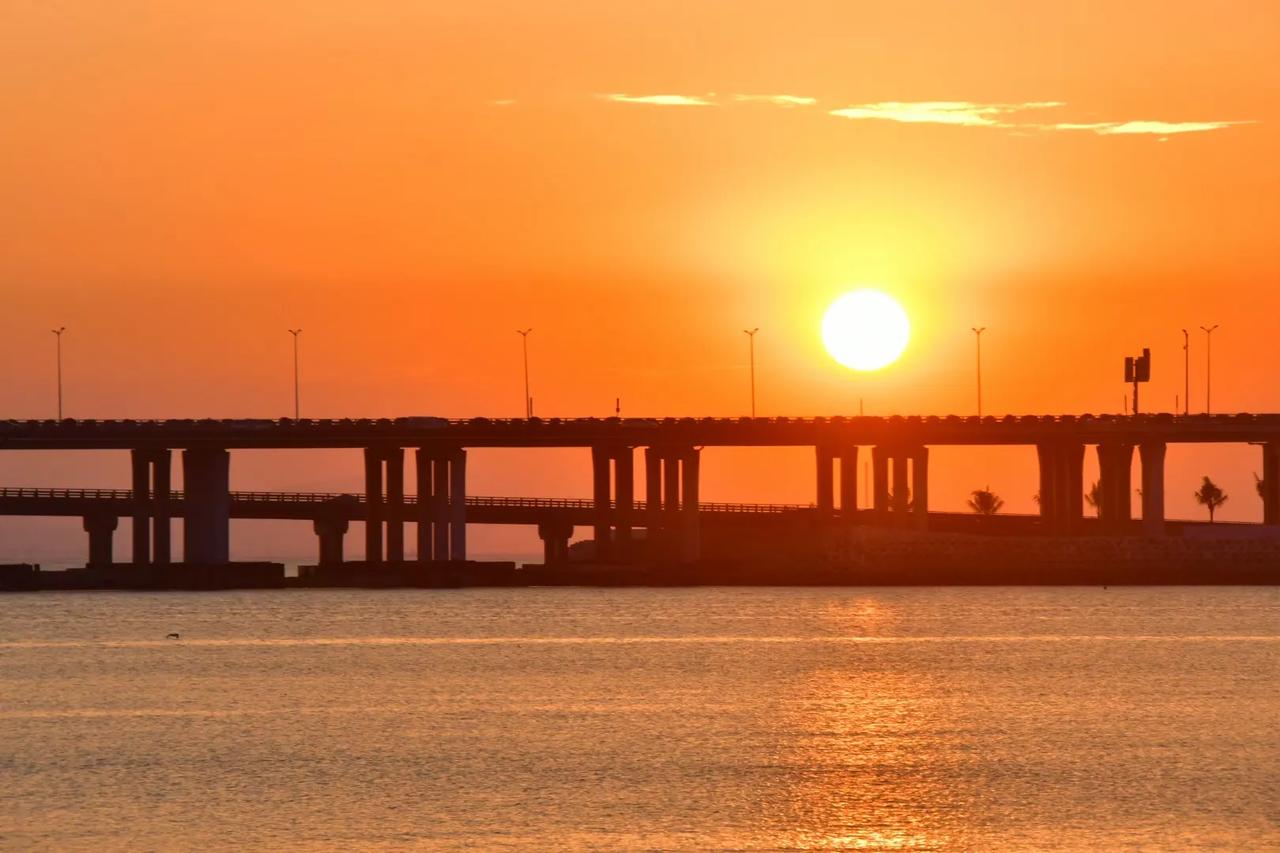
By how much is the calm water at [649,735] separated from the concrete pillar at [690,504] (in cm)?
5759

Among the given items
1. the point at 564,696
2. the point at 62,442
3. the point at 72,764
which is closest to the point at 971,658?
the point at 564,696

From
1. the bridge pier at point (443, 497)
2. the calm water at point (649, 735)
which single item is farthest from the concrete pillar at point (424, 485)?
the calm water at point (649, 735)

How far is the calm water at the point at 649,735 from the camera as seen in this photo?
175ft

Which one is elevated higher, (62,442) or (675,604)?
(62,442)

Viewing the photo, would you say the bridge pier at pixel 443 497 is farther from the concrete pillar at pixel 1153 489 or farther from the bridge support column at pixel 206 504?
the concrete pillar at pixel 1153 489

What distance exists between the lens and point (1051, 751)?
67.8 m

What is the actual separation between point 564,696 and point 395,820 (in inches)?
1233

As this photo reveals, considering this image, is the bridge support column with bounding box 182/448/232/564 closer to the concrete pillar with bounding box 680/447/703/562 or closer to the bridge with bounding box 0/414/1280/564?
the bridge with bounding box 0/414/1280/564

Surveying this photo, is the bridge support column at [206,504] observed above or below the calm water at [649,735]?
above

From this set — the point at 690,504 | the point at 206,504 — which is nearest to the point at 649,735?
the point at 206,504

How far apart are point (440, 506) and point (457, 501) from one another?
138 inches

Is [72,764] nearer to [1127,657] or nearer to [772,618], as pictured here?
[1127,657]

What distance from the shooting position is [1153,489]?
618 feet

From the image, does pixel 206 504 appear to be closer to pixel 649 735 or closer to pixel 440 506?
pixel 440 506
